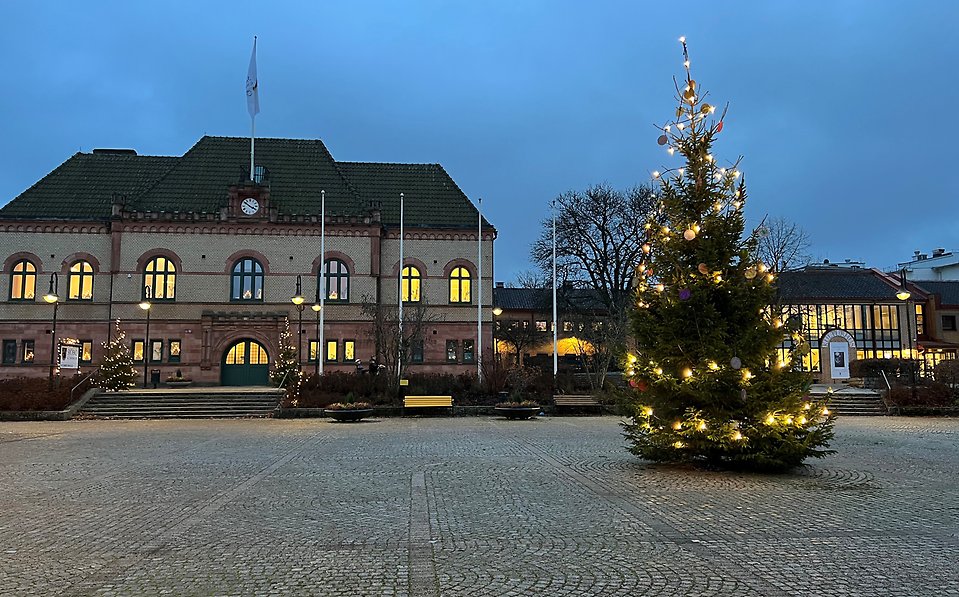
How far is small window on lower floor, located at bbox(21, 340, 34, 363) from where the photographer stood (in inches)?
1414

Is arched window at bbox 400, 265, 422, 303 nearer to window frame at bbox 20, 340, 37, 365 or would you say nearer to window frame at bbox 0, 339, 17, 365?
window frame at bbox 20, 340, 37, 365

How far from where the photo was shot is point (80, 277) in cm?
3697

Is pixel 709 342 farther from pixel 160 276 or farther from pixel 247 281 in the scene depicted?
pixel 160 276

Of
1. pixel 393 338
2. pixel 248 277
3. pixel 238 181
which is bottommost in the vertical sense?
pixel 393 338

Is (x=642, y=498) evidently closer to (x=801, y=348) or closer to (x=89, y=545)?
(x=801, y=348)

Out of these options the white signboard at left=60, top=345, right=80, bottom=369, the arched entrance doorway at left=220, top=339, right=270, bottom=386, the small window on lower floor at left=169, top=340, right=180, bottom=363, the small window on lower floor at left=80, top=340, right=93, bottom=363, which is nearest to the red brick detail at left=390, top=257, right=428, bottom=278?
the arched entrance doorway at left=220, top=339, right=270, bottom=386

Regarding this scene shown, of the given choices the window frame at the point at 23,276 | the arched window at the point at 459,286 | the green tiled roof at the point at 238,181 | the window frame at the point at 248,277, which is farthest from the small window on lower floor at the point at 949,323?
the window frame at the point at 23,276

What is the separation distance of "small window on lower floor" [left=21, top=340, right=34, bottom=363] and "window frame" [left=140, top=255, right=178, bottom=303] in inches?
242

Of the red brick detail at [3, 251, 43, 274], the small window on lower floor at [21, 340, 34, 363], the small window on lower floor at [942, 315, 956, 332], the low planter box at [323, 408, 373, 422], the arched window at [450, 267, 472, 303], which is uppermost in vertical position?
the red brick detail at [3, 251, 43, 274]

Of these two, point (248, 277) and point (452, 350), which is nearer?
point (248, 277)

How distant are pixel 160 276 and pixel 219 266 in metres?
3.10

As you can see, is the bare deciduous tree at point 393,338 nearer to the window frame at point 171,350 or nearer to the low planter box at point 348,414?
the low planter box at point 348,414

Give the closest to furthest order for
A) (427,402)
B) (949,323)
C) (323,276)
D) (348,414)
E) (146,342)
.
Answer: (348,414) → (427,402) → (146,342) → (323,276) → (949,323)

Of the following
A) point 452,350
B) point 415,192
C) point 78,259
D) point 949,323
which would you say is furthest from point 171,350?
point 949,323
